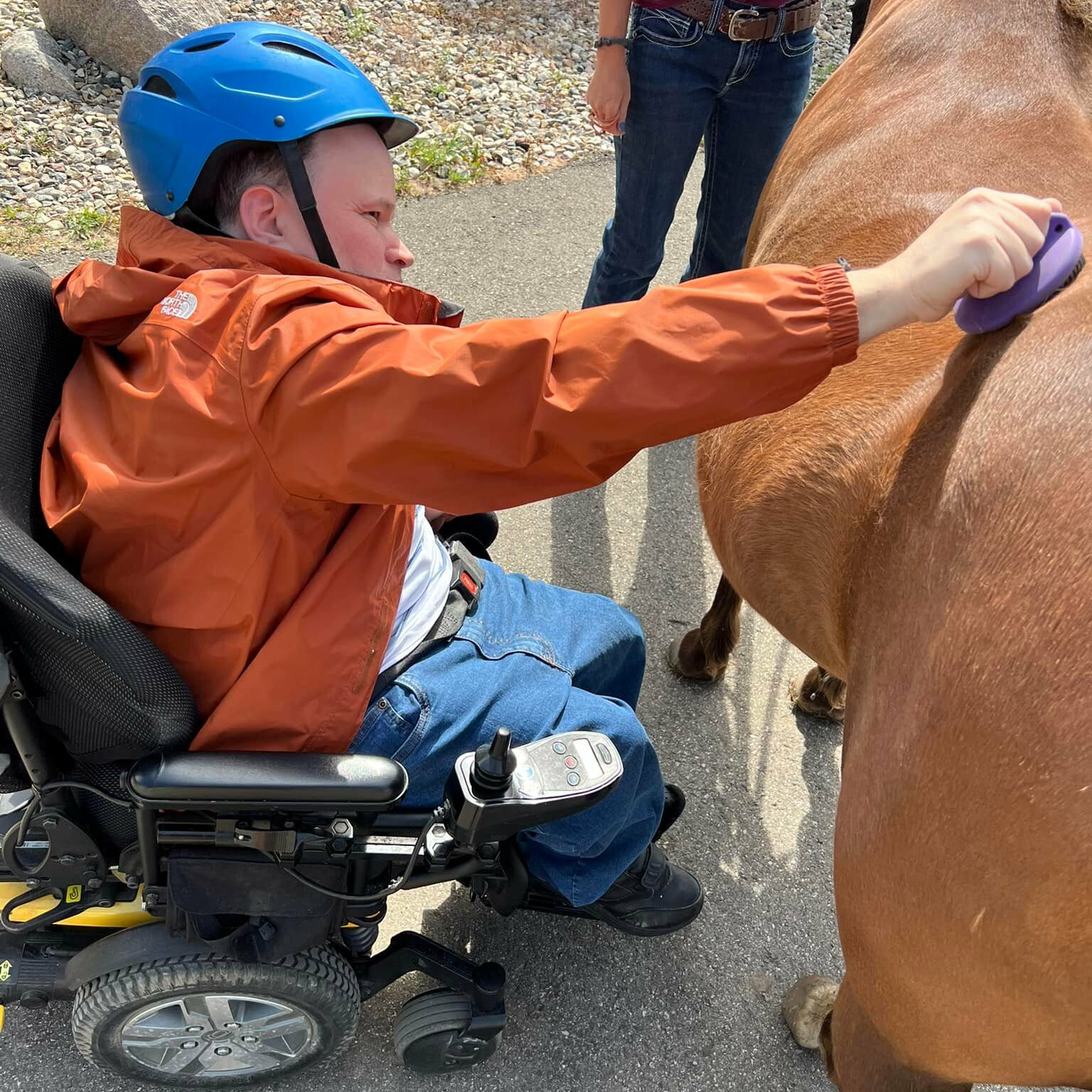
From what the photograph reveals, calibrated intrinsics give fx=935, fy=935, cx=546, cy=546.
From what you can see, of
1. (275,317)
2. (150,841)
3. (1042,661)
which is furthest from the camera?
(150,841)

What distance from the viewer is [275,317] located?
125 centimetres

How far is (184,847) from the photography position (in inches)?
60.5

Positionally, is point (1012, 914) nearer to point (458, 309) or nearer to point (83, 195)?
point (458, 309)

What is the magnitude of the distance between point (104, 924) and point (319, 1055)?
492mm

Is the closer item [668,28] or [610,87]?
[668,28]

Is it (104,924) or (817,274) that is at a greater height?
(817,274)

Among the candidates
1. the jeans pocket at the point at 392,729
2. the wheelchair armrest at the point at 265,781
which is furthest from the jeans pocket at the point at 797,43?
the wheelchair armrest at the point at 265,781

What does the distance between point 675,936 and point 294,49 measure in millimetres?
2019

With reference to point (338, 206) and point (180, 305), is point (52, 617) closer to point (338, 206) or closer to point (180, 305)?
point (180, 305)

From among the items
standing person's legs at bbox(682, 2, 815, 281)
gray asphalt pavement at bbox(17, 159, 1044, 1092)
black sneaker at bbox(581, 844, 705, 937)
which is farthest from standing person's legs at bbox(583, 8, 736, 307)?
black sneaker at bbox(581, 844, 705, 937)

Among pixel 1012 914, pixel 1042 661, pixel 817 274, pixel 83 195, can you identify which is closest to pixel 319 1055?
pixel 1012 914

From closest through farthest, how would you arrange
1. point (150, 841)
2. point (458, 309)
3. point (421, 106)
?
point (150, 841) < point (458, 309) < point (421, 106)

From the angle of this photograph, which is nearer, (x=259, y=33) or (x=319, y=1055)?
Result: (x=259, y=33)

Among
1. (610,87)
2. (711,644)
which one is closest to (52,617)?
(711,644)
